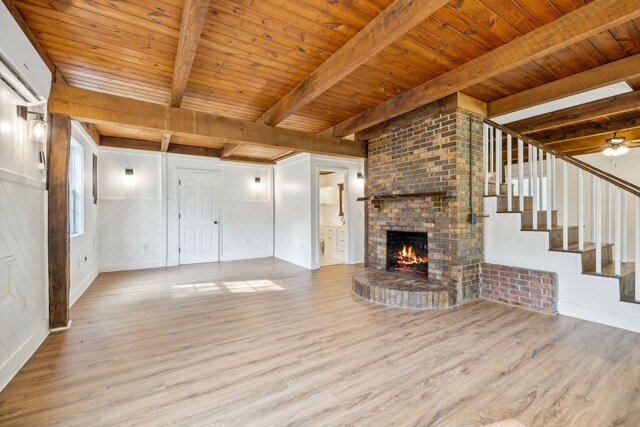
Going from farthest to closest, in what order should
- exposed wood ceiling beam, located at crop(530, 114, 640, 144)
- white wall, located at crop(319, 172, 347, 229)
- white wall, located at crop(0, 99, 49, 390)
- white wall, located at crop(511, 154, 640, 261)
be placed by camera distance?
white wall, located at crop(319, 172, 347, 229) < white wall, located at crop(511, 154, 640, 261) < exposed wood ceiling beam, located at crop(530, 114, 640, 144) < white wall, located at crop(0, 99, 49, 390)

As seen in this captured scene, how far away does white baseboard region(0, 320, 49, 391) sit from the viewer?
2020mm

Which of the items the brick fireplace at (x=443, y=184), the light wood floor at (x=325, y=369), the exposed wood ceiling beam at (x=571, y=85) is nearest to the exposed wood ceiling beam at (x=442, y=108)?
the brick fireplace at (x=443, y=184)

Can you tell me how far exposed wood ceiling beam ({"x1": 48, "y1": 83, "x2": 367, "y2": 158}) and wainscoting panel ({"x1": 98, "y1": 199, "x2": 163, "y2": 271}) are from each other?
10.8ft

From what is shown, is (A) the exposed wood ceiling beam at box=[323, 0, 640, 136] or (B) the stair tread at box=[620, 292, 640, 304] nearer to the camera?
(A) the exposed wood ceiling beam at box=[323, 0, 640, 136]

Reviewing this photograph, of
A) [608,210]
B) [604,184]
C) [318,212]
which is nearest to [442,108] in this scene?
[608,210]

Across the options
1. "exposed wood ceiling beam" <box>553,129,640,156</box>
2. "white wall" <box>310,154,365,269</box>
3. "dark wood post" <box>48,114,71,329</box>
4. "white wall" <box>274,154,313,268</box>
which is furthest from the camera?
"white wall" <box>310,154,365,269</box>

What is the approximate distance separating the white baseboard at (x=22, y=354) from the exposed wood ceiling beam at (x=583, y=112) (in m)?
6.38

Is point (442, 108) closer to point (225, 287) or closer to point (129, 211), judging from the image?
point (225, 287)

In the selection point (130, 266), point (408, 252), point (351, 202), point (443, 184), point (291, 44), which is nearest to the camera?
point (291, 44)

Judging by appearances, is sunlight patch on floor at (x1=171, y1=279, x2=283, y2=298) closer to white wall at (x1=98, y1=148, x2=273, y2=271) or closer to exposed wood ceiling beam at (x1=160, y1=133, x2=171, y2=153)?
white wall at (x1=98, y1=148, x2=273, y2=271)

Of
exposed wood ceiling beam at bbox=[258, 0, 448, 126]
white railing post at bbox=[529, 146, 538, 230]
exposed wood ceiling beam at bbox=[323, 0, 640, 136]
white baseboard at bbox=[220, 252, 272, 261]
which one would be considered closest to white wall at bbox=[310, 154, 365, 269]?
white baseboard at bbox=[220, 252, 272, 261]

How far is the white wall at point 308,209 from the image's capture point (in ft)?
20.2

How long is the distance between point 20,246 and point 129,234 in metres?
3.91

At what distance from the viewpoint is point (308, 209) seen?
6.18 metres
